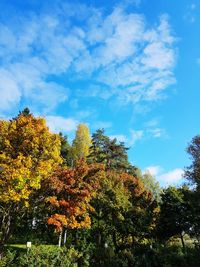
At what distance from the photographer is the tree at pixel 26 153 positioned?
624 inches

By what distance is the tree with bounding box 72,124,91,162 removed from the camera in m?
56.8

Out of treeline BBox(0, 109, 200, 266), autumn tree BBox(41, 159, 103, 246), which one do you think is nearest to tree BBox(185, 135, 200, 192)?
treeline BBox(0, 109, 200, 266)

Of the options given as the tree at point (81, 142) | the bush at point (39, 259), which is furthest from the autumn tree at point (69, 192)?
the tree at point (81, 142)

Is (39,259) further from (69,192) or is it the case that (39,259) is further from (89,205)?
(89,205)

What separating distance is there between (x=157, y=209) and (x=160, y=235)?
3.11 metres

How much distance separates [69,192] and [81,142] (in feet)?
131

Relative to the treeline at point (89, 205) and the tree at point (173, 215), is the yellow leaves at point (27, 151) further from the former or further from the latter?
the tree at point (173, 215)

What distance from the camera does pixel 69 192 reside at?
61.3 ft

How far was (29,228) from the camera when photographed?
96.6 ft

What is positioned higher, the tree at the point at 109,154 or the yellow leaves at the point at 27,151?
the tree at the point at 109,154

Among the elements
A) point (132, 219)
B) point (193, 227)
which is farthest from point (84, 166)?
point (193, 227)

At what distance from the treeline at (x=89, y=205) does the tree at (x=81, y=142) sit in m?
12.0

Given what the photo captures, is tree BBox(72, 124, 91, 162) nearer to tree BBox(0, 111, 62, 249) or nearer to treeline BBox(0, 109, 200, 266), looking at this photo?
treeline BBox(0, 109, 200, 266)

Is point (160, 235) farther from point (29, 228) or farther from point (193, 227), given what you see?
point (29, 228)
